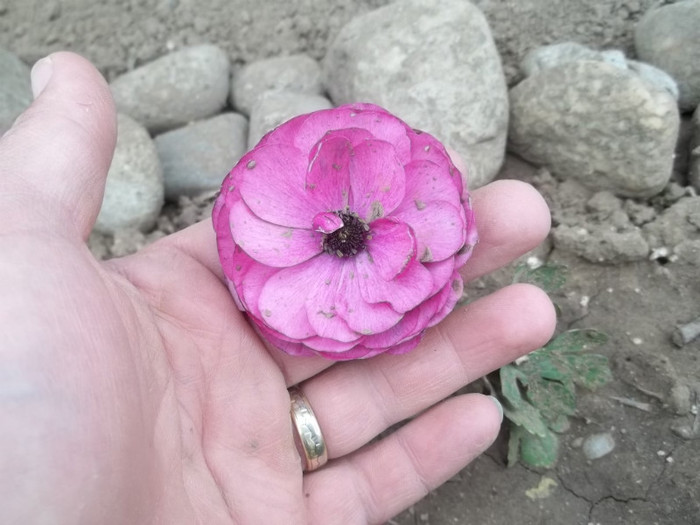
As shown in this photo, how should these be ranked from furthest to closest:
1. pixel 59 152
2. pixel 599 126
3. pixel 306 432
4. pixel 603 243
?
pixel 599 126 < pixel 603 243 < pixel 306 432 < pixel 59 152

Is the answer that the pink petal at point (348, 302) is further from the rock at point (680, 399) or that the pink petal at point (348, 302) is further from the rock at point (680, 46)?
the rock at point (680, 46)

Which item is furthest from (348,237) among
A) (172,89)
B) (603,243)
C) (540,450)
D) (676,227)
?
(172,89)

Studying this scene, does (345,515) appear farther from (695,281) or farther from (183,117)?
(183,117)

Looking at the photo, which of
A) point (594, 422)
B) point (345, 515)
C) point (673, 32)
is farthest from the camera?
point (673, 32)

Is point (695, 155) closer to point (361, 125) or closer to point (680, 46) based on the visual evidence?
point (680, 46)

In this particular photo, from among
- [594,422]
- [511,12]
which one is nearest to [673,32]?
[511,12]
